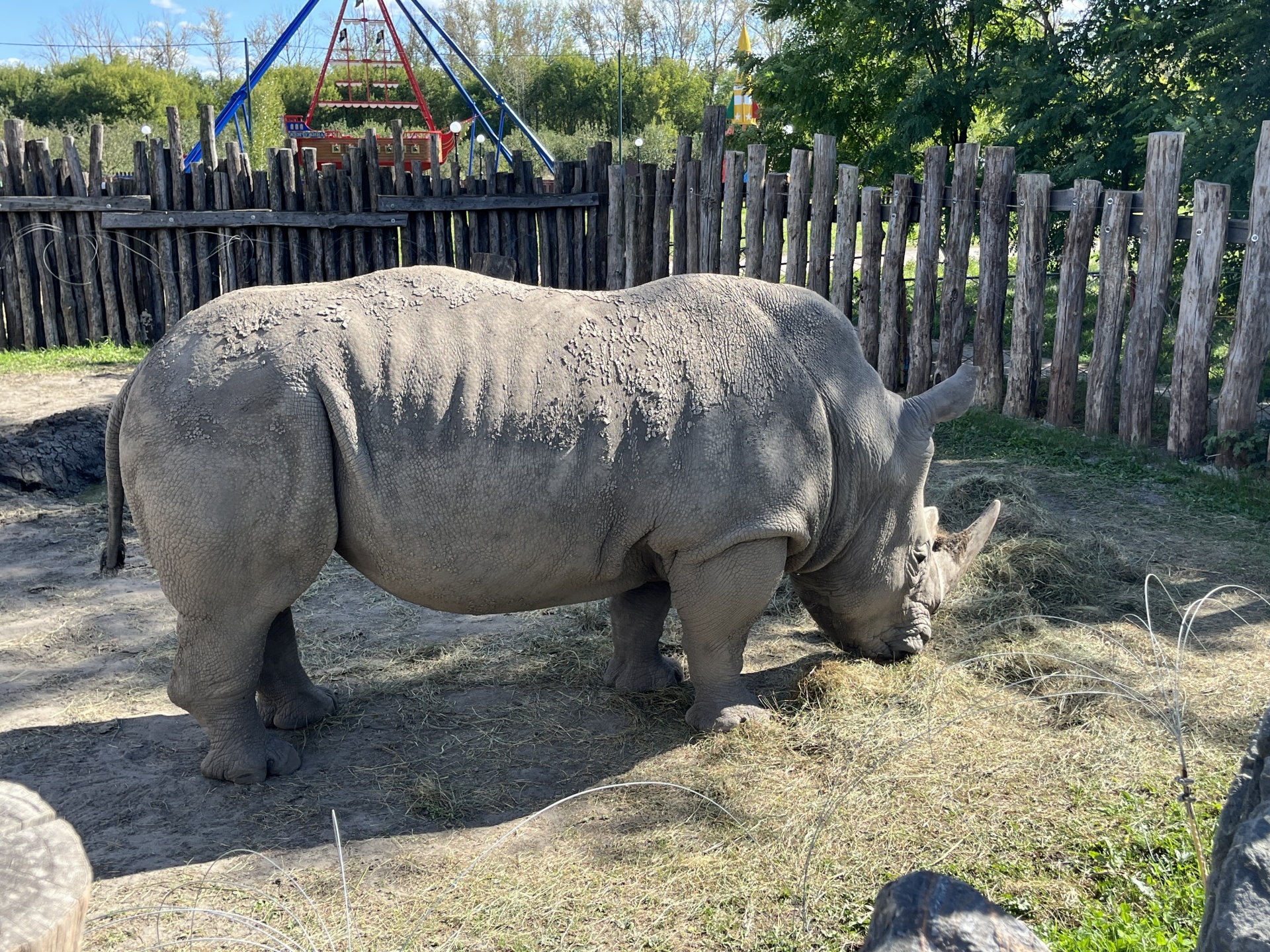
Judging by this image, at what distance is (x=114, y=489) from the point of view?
13.8 ft

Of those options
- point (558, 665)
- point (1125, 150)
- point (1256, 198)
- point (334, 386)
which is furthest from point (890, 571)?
point (1125, 150)

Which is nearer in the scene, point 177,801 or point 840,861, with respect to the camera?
point 840,861

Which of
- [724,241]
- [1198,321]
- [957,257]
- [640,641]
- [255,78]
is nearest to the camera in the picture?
[640,641]

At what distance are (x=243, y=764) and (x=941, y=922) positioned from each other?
2822mm

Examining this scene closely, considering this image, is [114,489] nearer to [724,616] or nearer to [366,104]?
[724,616]

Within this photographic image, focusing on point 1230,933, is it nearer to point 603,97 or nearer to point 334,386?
point 334,386

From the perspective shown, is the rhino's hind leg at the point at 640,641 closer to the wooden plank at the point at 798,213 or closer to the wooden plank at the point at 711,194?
the wooden plank at the point at 798,213

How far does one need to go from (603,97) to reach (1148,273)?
39995 millimetres

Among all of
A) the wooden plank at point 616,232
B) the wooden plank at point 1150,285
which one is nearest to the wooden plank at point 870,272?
the wooden plank at point 1150,285

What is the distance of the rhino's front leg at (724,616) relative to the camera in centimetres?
421

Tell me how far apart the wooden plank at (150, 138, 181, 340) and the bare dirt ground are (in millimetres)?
6671

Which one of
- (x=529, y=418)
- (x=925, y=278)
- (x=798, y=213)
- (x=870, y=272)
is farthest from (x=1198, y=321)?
(x=529, y=418)

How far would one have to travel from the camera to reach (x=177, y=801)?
4.08 meters

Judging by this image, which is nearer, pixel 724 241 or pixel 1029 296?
pixel 1029 296
